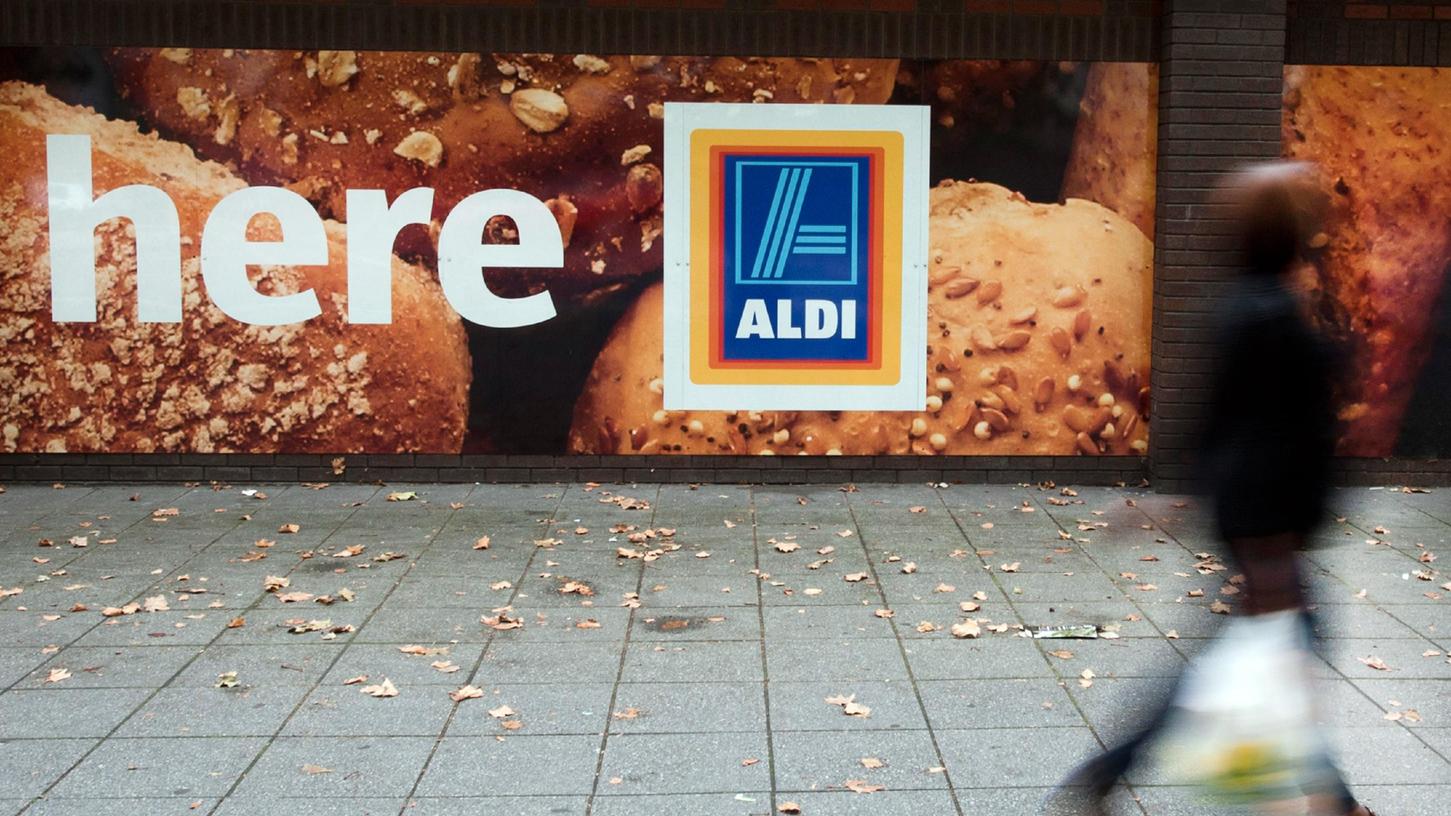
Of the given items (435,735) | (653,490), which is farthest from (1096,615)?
(653,490)

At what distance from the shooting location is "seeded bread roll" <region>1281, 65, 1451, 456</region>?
9547 mm

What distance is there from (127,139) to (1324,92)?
26.6ft

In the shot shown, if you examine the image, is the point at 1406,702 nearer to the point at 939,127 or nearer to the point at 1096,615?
the point at 1096,615

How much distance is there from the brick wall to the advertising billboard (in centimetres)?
15

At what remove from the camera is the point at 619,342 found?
→ 971 cm

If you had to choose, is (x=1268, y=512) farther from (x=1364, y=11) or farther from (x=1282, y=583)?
(x=1364, y=11)

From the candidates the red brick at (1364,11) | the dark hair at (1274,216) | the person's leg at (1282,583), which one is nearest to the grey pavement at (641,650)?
the person's leg at (1282,583)

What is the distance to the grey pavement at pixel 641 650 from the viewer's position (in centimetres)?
459

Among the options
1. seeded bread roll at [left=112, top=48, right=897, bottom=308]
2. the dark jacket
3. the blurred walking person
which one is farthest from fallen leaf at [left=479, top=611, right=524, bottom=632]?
seeded bread roll at [left=112, top=48, right=897, bottom=308]

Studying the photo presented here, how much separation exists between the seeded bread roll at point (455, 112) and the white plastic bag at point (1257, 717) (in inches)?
244

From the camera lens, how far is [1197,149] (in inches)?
369

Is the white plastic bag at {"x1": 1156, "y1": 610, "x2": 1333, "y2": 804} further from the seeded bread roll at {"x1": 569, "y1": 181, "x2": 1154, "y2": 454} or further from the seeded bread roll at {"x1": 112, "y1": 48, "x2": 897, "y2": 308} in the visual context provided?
the seeded bread roll at {"x1": 112, "y1": 48, "x2": 897, "y2": 308}

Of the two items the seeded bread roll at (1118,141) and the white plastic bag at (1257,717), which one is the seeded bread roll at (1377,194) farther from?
the white plastic bag at (1257,717)

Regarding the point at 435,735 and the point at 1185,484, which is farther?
the point at 1185,484
